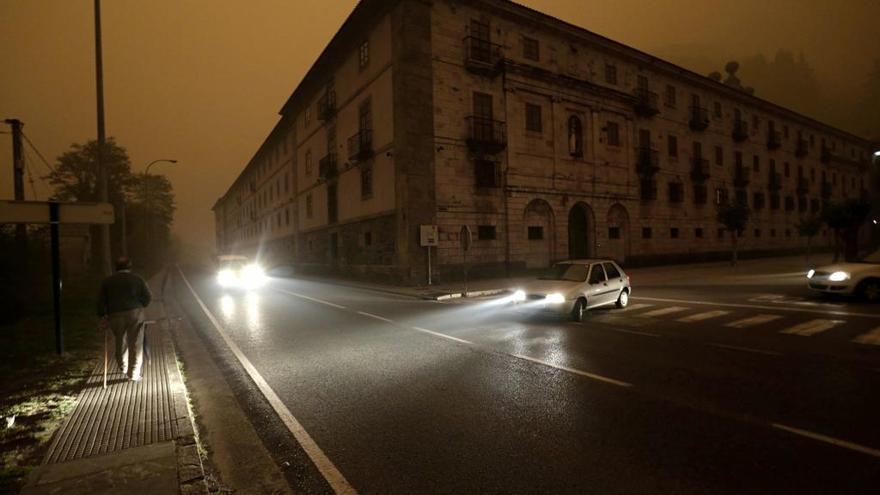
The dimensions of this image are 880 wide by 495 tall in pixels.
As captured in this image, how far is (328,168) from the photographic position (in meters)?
30.1

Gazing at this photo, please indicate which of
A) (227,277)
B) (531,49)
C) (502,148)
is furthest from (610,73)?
(227,277)

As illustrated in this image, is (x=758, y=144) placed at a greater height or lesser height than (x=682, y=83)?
lesser

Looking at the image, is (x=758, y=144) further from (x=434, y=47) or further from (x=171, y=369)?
(x=171, y=369)

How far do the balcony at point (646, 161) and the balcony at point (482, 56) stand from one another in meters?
12.7

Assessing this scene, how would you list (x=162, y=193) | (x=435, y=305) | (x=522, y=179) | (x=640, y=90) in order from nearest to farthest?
1. (x=435, y=305)
2. (x=522, y=179)
3. (x=640, y=90)
4. (x=162, y=193)

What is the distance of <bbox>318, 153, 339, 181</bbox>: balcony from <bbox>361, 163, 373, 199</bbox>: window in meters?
4.51

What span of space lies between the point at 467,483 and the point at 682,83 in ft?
125

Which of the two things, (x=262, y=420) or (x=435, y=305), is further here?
(x=435, y=305)

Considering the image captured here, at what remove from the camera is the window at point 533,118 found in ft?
80.9

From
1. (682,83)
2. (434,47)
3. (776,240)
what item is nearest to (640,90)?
(682,83)

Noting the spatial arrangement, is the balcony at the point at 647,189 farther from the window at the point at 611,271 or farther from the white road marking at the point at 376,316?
the white road marking at the point at 376,316

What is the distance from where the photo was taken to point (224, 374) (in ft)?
21.9

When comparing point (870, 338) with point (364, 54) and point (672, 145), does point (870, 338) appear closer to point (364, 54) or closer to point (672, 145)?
point (364, 54)

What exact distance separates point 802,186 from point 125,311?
5750 centimetres
